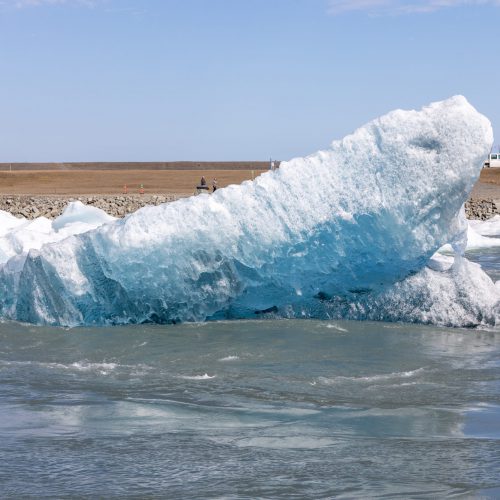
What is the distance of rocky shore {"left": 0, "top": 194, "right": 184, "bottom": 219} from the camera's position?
85.0ft

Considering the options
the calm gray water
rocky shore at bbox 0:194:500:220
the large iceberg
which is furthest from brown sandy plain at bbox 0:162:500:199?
the calm gray water

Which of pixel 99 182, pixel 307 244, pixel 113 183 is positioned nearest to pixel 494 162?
pixel 113 183

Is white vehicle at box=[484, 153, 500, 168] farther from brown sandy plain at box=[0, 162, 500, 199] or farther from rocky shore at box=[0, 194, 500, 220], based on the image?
rocky shore at box=[0, 194, 500, 220]

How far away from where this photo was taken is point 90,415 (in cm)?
656

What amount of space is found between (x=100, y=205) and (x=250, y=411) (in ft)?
71.3

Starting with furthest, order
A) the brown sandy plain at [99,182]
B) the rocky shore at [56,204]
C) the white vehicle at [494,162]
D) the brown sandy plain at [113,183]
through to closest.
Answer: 1. the white vehicle at [494,162]
2. the brown sandy plain at [99,182]
3. the brown sandy plain at [113,183]
4. the rocky shore at [56,204]

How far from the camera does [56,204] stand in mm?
28594

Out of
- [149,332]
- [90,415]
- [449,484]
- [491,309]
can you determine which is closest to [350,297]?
[491,309]

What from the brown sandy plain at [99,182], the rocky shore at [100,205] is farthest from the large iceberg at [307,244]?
the brown sandy plain at [99,182]

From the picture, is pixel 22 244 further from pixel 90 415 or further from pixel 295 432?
pixel 295 432

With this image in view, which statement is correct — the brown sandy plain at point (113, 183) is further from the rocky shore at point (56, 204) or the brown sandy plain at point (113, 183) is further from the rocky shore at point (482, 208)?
the rocky shore at point (56, 204)

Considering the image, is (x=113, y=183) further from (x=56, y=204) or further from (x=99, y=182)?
(x=56, y=204)

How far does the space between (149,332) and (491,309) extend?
11.5ft

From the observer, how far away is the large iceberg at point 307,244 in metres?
10.0
